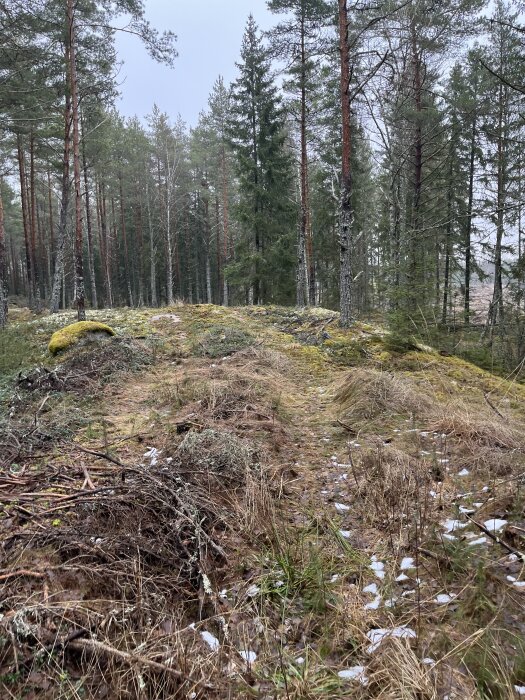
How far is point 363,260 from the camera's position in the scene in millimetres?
25797

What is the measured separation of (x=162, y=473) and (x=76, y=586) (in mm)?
983

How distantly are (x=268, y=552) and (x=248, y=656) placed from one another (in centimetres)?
67

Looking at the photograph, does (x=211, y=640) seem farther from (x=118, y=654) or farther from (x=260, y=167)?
(x=260, y=167)

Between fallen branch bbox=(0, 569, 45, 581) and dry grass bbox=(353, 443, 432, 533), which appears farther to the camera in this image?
dry grass bbox=(353, 443, 432, 533)

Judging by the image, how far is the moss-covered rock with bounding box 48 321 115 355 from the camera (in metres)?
8.11

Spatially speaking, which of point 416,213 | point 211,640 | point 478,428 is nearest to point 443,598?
point 211,640

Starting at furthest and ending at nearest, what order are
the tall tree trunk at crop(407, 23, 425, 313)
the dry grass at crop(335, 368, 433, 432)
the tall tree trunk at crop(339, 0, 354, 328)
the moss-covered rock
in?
the tall tree trunk at crop(339, 0, 354, 328)
the moss-covered rock
the tall tree trunk at crop(407, 23, 425, 313)
the dry grass at crop(335, 368, 433, 432)

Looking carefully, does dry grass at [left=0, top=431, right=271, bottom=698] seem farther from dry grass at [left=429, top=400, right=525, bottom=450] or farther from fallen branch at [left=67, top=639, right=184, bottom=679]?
dry grass at [left=429, top=400, right=525, bottom=450]

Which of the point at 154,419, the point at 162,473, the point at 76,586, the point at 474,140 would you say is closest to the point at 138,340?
the point at 154,419

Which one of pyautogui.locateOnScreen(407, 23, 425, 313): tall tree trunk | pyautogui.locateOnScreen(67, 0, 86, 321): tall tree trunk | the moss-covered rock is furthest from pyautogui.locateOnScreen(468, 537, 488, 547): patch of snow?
pyautogui.locateOnScreen(67, 0, 86, 321): tall tree trunk

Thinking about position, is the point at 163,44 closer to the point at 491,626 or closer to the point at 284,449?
the point at 284,449

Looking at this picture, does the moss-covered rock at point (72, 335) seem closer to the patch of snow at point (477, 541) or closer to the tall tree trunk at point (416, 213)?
the tall tree trunk at point (416, 213)

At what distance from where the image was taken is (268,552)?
2.40m

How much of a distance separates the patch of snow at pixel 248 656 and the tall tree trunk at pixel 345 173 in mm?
8362
